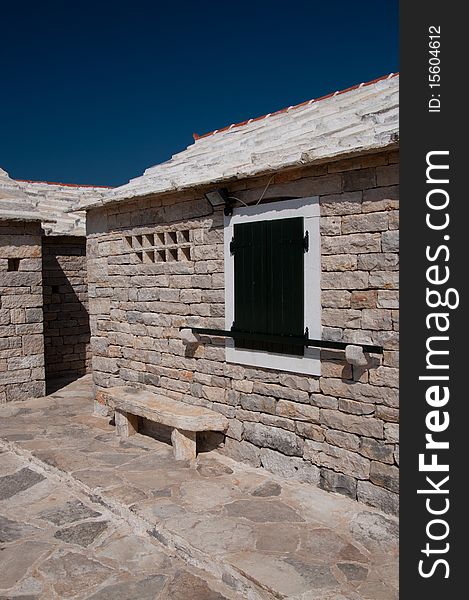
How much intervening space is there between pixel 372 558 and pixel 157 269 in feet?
13.8

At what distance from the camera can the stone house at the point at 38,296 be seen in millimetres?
8797

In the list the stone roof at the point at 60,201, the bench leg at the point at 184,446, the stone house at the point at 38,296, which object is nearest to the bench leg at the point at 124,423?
the bench leg at the point at 184,446

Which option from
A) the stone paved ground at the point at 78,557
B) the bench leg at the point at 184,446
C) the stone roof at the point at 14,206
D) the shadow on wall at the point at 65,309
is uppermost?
the stone roof at the point at 14,206

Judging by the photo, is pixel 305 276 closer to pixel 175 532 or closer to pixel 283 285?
pixel 283 285

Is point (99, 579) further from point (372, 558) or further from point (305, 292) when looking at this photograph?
point (305, 292)

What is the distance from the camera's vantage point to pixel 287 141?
19.5ft

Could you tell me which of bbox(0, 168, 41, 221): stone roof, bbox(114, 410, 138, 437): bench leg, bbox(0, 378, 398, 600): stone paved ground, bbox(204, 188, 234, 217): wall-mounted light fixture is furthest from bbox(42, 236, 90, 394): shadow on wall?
bbox(204, 188, 234, 217): wall-mounted light fixture

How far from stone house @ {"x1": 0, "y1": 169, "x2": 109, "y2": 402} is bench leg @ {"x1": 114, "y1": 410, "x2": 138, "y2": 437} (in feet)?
9.25

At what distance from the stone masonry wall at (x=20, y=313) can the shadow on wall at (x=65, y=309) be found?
1.56 meters

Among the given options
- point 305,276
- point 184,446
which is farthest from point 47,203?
point 305,276

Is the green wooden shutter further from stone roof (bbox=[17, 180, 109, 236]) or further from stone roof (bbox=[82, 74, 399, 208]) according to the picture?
stone roof (bbox=[17, 180, 109, 236])

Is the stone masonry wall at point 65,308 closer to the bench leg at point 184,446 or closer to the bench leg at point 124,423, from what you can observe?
the bench leg at point 124,423

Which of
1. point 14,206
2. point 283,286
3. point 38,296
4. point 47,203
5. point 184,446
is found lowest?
point 184,446

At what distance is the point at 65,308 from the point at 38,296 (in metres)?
1.92
